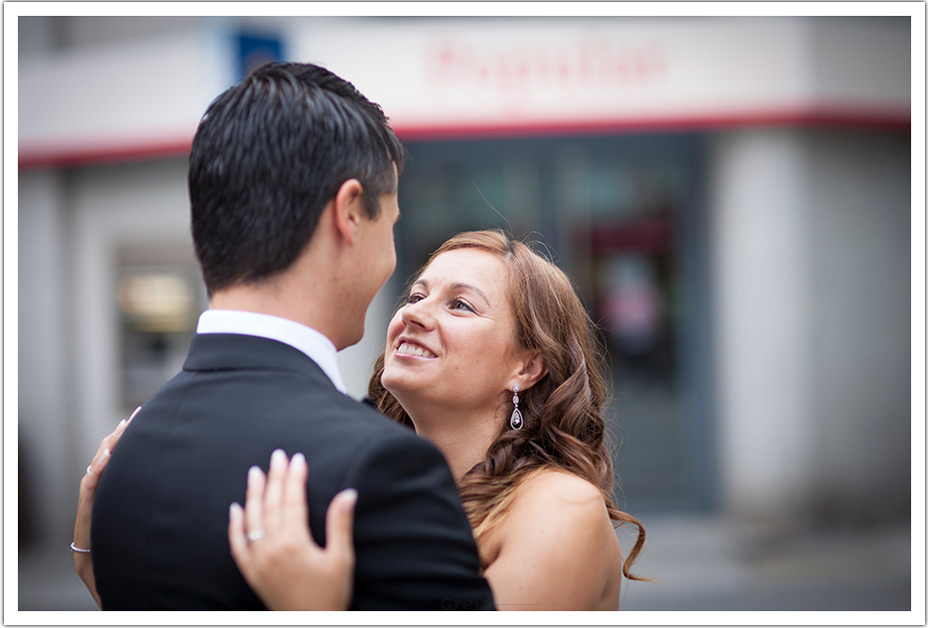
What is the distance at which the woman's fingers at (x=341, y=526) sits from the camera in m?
1.23

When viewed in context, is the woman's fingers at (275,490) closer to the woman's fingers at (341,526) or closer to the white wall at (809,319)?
the woman's fingers at (341,526)

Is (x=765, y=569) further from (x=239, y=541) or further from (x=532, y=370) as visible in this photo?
(x=239, y=541)

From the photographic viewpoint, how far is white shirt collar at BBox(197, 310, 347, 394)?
1.41 m

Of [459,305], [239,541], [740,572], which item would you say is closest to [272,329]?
[239,541]

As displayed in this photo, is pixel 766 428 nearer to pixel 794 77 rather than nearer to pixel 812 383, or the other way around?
pixel 812 383

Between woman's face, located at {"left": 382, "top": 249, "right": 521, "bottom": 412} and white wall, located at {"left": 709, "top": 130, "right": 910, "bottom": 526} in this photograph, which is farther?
white wall, located at {"left": 709, "top": 130, "right": 910, "bottom": 526}

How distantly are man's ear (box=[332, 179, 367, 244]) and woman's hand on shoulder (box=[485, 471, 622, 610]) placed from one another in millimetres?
801

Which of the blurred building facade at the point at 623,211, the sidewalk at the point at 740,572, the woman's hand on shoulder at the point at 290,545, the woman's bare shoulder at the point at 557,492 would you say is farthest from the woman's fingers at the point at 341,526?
the blurred building facade at the point at 623,211

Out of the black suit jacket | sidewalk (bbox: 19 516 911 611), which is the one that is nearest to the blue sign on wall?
sidewalk (bbox: 19 516 911 611)

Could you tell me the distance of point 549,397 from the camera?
7.70 ft

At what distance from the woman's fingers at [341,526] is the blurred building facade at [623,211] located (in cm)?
602

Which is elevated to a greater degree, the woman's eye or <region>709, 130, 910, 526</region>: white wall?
the woman's eye

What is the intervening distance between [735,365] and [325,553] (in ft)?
21.5

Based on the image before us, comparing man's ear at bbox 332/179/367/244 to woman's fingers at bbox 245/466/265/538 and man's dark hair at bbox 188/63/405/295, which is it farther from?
woman's fingers at bbox 245/466/265/538
